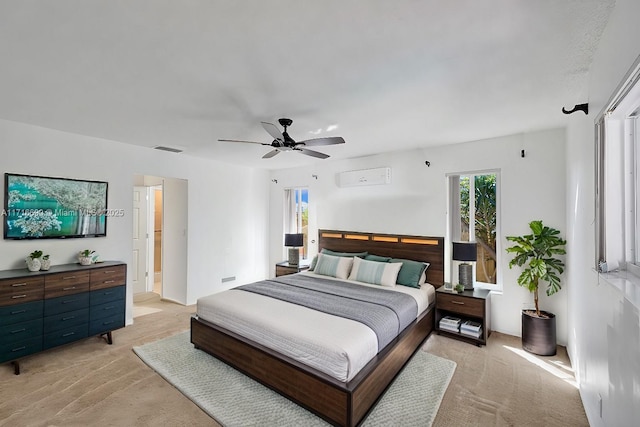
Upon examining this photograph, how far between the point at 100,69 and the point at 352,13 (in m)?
1.90

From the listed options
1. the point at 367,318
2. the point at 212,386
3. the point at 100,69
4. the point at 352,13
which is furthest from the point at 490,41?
the point at 212,386

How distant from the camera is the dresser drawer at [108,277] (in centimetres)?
344

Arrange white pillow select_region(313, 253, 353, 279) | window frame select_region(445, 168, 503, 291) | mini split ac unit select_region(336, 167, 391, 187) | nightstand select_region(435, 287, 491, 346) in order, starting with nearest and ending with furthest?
nightstand select_region(435, 287, 491, 346), window frame select_region(445, 168, 503, 291), white pillow select_region(313, 253, 353, 279), mini split ac unit select_region(336, 167, 391, 187)

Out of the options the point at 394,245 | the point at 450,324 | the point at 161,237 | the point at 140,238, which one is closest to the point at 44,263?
the point at 161,237

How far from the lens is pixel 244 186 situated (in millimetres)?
5988

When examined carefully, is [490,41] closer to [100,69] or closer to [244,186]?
[100,69]

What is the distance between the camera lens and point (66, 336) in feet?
10.4

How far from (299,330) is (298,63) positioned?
6.98 ft

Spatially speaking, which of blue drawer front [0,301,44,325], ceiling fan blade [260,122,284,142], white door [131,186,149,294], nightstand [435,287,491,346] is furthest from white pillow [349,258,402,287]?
white door [131,186,149,294]

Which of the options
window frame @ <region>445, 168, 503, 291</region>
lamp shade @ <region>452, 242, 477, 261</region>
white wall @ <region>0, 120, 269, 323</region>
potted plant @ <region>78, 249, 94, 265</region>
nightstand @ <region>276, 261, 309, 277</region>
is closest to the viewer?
white wall @ <region>0, 120, 269, 323</region>

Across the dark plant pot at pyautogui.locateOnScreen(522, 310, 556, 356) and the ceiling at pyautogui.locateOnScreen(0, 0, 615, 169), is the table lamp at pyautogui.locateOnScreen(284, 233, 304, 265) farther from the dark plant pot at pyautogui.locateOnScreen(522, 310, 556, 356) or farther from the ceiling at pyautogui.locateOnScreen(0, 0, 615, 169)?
the dark plant pot at pyautogui.locateOnScreen(522, 310, 556, 356)

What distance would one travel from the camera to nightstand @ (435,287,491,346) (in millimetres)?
3463

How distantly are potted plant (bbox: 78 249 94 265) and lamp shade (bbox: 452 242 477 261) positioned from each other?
4714 mm

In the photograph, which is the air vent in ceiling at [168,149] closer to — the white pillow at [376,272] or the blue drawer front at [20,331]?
the blue drawer front at [20,331]
